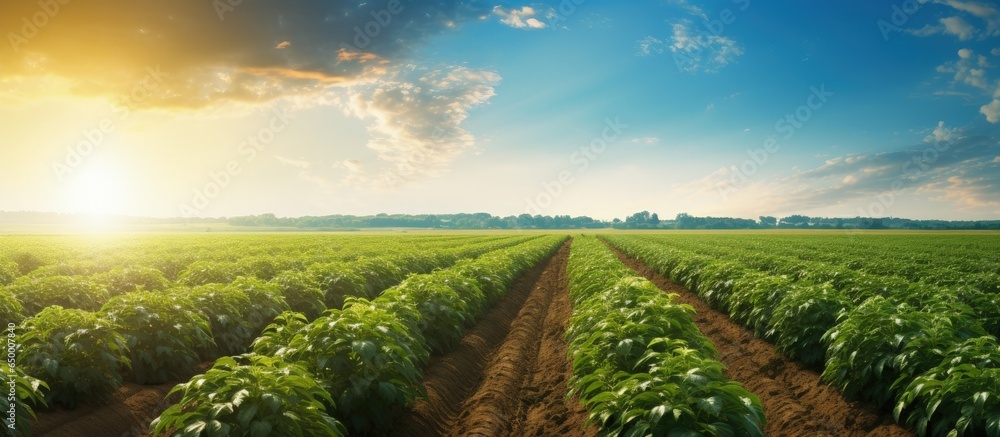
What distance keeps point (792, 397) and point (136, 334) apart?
10.8 meters

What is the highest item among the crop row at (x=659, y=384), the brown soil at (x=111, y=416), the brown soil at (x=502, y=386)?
the crop row at (x=659, y=384)

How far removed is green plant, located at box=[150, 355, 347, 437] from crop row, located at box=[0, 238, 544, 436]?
2.16 m

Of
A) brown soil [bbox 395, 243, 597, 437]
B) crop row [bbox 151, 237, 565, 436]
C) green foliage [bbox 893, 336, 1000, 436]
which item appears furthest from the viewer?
brown soil [bbox 395, 243, 597, 437]

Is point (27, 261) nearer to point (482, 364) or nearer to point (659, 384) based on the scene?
point (482, 364)

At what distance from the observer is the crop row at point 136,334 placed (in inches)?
259

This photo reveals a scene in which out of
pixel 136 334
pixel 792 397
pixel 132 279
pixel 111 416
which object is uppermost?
pixel 136 334

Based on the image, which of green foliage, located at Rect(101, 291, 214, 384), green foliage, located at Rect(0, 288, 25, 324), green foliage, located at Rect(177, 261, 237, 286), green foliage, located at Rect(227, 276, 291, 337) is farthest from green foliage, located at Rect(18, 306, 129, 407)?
green foliage, located at Rect(177, 261, 237, 286)

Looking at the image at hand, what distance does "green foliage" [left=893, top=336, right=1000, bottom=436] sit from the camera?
475 cm

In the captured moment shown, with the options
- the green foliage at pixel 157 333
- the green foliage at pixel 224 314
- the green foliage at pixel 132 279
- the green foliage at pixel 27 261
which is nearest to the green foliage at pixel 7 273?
the green foliage at pixel 132 279

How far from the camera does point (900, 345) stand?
21.9 ft

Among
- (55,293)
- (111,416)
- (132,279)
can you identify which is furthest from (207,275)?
(111,416)

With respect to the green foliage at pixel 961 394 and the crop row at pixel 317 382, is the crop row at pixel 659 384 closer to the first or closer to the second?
the green foliage at pixel 961 394

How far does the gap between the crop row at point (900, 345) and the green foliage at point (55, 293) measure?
600 inches

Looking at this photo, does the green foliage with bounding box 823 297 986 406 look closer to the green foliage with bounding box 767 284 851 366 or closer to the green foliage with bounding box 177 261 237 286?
the green foliage with bounding box 767 284 851 366
